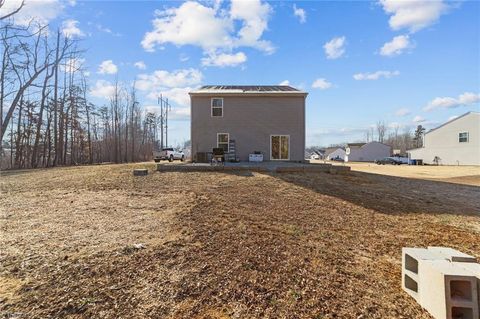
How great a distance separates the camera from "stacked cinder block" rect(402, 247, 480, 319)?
2.37 metres

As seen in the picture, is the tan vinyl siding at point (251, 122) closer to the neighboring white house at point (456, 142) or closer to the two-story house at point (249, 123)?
the two-story house at point (249, 123)

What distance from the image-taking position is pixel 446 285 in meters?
2.38

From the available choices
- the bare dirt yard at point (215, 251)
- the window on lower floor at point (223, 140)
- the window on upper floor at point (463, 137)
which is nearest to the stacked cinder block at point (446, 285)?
the bare dirt yard at point (215, 251)

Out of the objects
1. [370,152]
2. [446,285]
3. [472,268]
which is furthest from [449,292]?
[370,152]

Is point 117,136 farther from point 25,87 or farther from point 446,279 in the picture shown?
point 446,279

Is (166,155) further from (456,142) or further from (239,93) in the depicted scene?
(456,142)

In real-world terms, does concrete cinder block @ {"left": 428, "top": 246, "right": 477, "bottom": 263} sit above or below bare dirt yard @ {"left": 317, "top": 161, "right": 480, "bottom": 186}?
above

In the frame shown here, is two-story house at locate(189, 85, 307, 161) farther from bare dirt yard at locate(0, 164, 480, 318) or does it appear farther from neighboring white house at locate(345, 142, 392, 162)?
neighboring white house at locate(345, 142, 392, 162)

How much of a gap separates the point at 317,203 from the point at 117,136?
A: 109ft

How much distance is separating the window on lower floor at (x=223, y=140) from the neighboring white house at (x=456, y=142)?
1318 inches

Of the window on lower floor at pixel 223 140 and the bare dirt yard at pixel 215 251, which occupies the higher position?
the window on lower floor at pixel 223 140

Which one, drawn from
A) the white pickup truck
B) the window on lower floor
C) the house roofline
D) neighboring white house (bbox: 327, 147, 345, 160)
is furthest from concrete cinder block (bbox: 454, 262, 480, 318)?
neighboring white house (bbox: 327, 147, 345, 160)

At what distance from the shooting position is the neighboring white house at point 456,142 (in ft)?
108

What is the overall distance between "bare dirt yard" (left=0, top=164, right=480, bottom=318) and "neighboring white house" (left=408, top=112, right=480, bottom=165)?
34.2 meters
